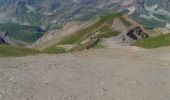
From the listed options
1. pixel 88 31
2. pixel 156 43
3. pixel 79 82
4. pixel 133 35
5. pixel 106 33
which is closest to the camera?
pixel 79 82

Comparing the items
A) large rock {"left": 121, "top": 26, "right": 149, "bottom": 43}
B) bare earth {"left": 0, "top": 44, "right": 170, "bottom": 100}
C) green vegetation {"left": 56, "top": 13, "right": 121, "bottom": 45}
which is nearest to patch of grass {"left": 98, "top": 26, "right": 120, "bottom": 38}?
green vegetation {"left": 56, "top": 13, "right": 121, "bottom": 45}

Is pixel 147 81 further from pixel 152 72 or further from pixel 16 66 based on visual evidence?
pixel 16 66

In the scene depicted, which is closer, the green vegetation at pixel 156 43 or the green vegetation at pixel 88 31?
the green vegetation at pixel 156 43

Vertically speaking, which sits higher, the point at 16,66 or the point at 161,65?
the point at 16,66

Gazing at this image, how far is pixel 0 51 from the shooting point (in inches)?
2223

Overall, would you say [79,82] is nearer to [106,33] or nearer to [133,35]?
[133,35]

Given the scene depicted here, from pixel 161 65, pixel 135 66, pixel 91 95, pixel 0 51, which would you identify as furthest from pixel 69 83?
pixel 0 51

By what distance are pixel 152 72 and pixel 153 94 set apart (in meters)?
10.4

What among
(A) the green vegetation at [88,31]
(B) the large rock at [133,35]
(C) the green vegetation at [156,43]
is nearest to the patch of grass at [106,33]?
(A) the green vegetation at [88,31]

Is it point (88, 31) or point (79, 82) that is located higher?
point (79, 82)

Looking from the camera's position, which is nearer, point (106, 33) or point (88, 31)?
point (106, 33)

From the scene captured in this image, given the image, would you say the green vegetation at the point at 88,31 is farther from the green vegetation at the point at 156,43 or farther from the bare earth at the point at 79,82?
the bare earth at the point at 79,82

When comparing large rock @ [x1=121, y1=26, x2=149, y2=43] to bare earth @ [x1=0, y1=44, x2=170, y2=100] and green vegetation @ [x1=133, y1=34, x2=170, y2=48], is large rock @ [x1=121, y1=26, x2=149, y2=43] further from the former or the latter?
bare earth @ [x1=0, y1=44, x2=170, y2=100]

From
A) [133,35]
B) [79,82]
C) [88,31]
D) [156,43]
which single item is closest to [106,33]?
[133,35]
